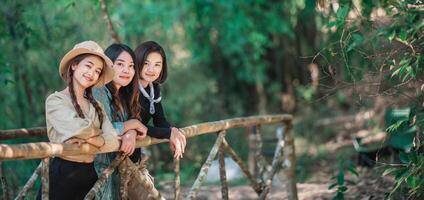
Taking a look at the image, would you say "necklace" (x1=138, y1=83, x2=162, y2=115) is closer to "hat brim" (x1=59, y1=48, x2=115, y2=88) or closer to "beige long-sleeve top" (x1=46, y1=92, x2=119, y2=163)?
"hat brim" (x1=59, y1=48, x2=115, y2=88)

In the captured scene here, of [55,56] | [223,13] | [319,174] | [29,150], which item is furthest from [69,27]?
[29,150]

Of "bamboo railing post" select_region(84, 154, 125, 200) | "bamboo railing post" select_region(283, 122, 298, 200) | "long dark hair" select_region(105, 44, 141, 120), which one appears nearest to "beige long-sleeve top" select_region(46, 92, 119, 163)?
"bamboo railing post" select_region(84, 154, 125, 200)

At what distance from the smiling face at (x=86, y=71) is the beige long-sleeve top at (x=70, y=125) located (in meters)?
0.10

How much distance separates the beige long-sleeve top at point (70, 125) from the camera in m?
2.87

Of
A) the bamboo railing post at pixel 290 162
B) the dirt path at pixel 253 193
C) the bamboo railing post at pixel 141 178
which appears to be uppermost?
the bamboo railing post at pixel 141 178

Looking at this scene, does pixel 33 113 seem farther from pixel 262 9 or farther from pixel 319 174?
pixel 262 9

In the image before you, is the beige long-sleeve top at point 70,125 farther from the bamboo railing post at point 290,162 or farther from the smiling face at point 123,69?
the bamboo railing post at point 290,162

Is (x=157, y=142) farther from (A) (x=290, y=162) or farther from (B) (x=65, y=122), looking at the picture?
(A) (x=290, y=162)

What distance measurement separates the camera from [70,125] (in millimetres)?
2875

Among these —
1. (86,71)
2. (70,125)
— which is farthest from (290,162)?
(70,125)

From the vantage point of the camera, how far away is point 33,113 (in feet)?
25.2

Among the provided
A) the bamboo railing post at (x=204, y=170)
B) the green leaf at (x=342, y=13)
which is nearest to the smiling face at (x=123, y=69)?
the bamboo railing post at (x=204, y=170)

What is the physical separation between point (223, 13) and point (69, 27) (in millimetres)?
2714

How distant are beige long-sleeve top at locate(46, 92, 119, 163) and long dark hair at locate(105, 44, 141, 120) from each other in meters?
0.36
